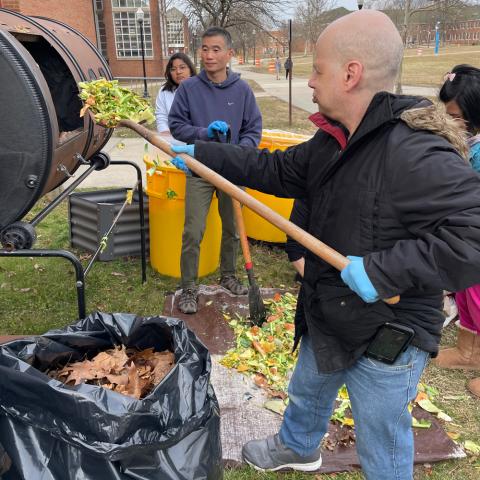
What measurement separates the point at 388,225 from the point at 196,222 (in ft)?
7.77

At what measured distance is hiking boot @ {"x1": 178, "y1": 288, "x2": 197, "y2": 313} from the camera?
3.74 metres

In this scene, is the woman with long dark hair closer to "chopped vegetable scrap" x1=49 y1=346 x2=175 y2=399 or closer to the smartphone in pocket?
"chopped vegetable scrap" x1=49 y1=346 x2=175 y2=399

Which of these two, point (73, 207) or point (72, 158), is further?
point (73, 207)

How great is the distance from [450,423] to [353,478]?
2.39 feet

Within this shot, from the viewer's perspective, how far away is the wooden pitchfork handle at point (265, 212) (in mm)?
1521

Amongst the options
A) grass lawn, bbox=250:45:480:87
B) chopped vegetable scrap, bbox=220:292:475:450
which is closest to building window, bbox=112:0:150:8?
grass lawn, bbox=250:45:480:87

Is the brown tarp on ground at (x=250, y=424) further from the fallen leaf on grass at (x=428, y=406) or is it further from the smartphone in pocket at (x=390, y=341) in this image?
the smartphone in pocket at (x=390, y=341)

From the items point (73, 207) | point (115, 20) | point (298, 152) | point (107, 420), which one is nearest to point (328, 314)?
point (298, 152)

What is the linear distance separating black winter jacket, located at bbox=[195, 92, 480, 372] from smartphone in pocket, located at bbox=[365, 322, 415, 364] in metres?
0.02

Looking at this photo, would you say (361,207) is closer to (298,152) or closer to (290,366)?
(298,152)

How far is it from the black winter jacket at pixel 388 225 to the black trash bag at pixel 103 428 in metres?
0.49

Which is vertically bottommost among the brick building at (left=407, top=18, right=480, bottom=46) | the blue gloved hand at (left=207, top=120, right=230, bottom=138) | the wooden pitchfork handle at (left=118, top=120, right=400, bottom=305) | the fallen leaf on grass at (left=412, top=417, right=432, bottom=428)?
the fallen leaf on grass at (left=412, top=417, right=432, bottom=428)

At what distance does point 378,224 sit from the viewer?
1477 millimetres

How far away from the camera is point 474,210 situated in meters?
1.31
